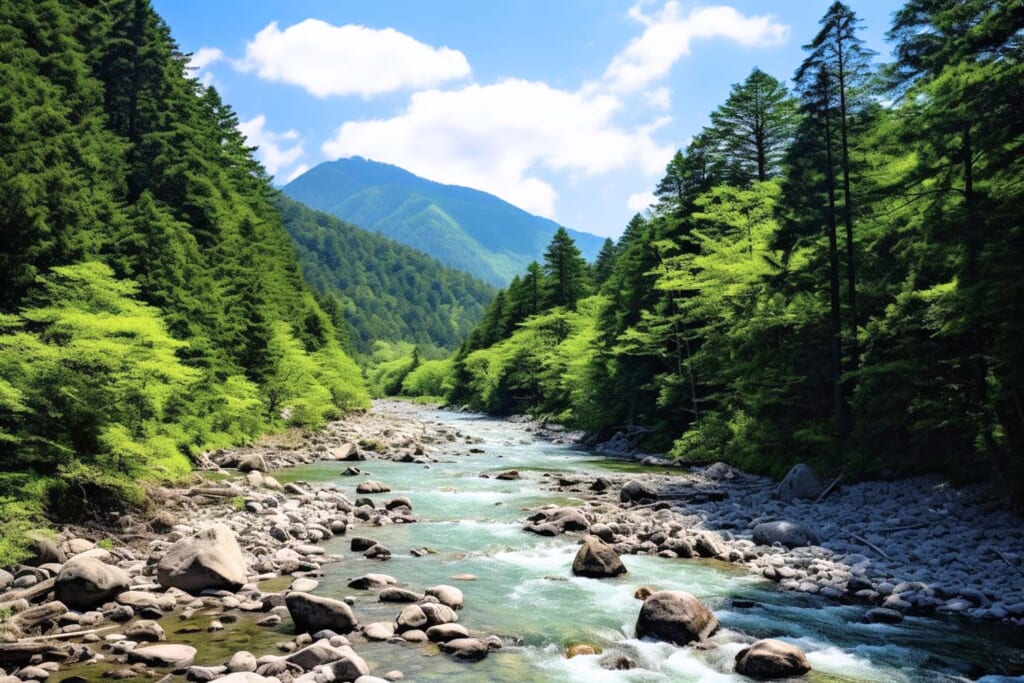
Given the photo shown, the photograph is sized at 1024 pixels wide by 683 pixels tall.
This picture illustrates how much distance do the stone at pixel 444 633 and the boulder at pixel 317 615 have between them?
131 cm

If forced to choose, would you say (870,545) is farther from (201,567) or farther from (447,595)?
(201,567)

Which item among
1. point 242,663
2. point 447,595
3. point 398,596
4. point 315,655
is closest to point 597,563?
point 447,595

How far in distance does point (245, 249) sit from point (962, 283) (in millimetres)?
37804

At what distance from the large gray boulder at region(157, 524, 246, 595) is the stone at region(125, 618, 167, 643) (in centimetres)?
205

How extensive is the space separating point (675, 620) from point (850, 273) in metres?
16.8

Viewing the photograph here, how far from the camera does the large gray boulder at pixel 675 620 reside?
1074 cm

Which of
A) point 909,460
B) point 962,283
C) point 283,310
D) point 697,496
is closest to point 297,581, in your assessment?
point 697,496

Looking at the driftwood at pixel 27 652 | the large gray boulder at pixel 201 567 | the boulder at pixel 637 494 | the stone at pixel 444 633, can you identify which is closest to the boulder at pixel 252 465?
the large gray boulder at pixel 201 567

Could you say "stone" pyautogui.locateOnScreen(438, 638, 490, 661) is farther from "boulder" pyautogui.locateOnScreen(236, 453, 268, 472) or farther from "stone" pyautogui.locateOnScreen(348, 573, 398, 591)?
"boulder" pyautogui.locateOnScreen(236, 453, 268, 472)

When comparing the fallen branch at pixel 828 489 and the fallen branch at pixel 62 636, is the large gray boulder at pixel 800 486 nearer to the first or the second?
the fallen branch at pixel 828 489

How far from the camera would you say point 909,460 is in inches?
800

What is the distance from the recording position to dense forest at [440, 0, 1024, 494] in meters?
15.2

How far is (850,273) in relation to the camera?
23.2 metres

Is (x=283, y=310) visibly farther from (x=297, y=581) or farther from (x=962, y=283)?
(x=962, y=283)
